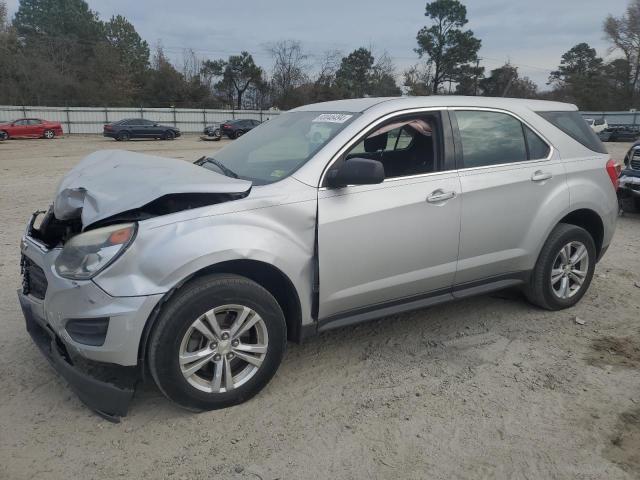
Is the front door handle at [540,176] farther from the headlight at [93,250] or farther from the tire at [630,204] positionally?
the tire at [630,204]

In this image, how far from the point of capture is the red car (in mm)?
30891

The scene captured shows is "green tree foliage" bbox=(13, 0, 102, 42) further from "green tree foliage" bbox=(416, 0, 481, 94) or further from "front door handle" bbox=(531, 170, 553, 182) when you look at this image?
"front door handle" bbox=(531, 170, 553, 182)

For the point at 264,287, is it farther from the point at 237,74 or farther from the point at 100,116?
the point at 237,74

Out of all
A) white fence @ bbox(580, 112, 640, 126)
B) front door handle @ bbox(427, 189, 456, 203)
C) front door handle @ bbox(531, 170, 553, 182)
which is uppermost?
white fence @ bbox(580, 112, 640, 126)

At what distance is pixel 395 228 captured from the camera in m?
3.52

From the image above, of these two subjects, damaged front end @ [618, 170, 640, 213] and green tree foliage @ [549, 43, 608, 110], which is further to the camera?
green tree foliage @ [549, 43, 608, 110]

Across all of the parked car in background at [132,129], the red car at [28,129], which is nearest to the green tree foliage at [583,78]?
the parked car in background at [132,129]

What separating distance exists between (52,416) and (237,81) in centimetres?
6123

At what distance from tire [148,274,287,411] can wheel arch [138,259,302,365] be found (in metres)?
0.04

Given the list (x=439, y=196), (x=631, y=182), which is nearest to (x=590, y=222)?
(x=439, y=196)

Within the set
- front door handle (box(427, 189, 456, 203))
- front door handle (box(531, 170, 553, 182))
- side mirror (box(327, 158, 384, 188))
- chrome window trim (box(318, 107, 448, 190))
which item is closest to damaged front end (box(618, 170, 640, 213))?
front door handle (box(531, 170, 553, 182))

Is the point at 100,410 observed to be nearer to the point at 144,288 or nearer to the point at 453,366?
the point at 144,288

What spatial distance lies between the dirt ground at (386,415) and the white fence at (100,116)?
109 feet

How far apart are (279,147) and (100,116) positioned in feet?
137
